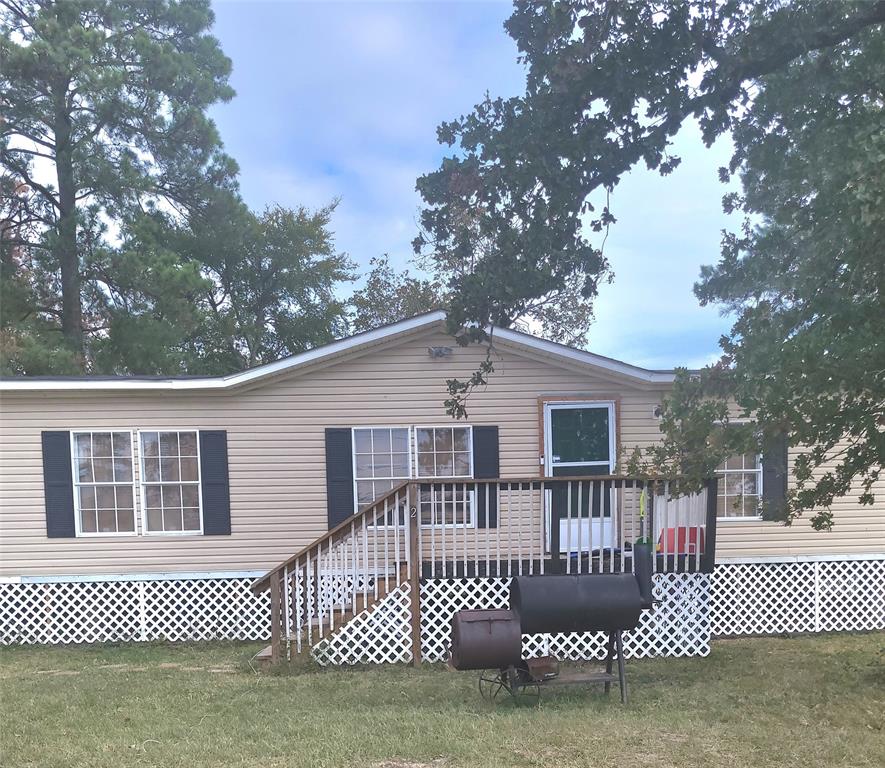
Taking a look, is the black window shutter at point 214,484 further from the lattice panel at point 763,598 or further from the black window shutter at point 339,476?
the lattice panel at point 763,598

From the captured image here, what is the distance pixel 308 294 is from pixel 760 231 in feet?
57.9

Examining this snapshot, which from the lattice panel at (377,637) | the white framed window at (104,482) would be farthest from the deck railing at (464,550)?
the white framed window at (104,482)

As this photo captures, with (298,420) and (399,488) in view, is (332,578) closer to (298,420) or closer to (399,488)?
(399,488)

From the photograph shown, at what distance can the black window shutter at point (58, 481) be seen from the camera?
8.90m

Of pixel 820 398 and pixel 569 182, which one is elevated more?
pixel 569 182

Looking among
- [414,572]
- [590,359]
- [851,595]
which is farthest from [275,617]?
[851,595]

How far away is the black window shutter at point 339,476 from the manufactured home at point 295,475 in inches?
1.0

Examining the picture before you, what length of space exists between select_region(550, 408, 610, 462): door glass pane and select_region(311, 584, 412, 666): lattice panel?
9.55 ft

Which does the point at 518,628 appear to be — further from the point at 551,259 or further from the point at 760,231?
the point at 760,231

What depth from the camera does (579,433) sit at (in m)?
9.11

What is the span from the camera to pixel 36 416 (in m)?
8.93

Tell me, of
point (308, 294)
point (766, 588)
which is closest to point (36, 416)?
point (766, 588)

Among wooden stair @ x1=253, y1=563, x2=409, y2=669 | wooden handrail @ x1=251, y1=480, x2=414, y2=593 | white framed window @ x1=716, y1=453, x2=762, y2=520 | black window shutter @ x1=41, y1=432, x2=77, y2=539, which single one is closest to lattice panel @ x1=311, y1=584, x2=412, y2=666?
wooden stair @ x1=253, y1=563, x2=409, y2=669

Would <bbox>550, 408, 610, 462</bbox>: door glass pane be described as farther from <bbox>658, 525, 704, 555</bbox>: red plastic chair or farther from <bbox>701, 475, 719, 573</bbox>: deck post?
<bbox>701, 475, 719, 573</bbox>: deck post
